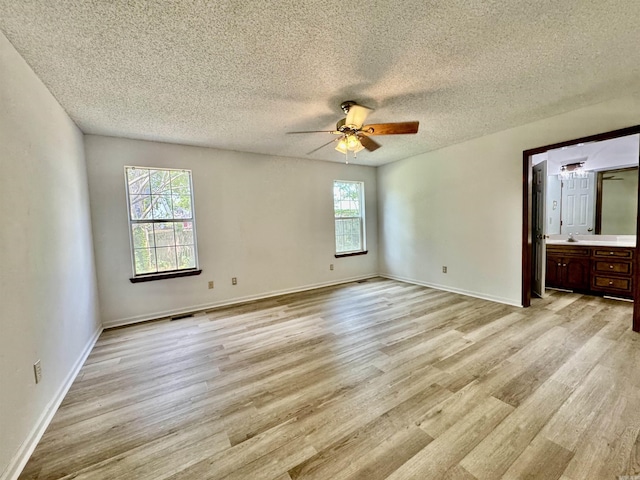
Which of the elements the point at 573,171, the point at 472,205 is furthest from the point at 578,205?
the point at 472,205

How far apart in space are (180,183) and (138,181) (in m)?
0.50

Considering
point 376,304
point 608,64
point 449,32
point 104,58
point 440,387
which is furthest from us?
point 376,304

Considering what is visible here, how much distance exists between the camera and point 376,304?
392 cm

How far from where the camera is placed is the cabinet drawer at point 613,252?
11.7 feet

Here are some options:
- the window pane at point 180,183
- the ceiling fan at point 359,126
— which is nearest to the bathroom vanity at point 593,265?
the ceiling fan at point 359,126

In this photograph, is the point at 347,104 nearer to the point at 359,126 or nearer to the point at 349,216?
the point at 359,126

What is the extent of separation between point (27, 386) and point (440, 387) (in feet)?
8.70

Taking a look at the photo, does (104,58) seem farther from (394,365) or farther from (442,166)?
(442,166)

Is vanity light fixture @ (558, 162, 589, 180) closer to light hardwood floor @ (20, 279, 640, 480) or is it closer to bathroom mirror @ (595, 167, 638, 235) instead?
bathroom mirror @ (595, 167, 638, 235)

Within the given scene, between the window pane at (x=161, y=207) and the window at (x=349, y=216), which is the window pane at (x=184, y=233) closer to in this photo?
the window pane at (x=161, y=207)

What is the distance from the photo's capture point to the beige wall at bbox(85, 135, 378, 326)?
3357 mm

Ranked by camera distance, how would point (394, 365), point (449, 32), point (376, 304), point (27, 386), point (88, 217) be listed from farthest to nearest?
1. point (376, 304)
2. point (88, 217)
3. point (394, 365)
4. point (449, 32)
5. point (27, 386)

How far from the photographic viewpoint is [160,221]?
368 centimetres

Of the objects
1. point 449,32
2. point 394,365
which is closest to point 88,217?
→ point 394,365
